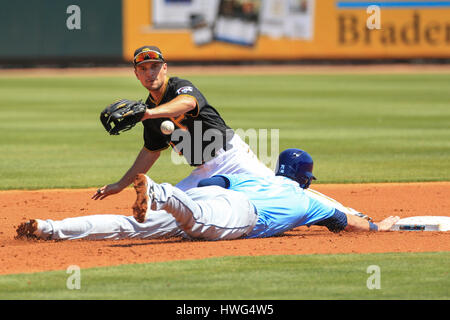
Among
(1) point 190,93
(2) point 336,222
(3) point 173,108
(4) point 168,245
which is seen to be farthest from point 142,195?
(2) point 336,222

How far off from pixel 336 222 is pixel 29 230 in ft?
8.26

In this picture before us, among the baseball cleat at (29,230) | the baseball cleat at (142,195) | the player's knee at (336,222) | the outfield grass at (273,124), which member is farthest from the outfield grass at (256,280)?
the outfield grass at (273,124)

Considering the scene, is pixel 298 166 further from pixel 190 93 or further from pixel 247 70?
pixel 247 70

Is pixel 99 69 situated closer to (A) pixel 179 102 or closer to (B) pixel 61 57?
(B) pixel 61 57

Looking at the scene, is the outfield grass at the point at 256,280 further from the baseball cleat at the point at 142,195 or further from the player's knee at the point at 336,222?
the player's knee at the point at 336,222

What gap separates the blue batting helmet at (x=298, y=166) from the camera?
7.16 meters

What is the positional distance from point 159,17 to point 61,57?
148 inches

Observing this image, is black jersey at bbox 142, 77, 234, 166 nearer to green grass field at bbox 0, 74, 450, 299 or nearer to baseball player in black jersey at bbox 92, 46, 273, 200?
baseball player in black jersey at bbox 92, 46, 273, 200

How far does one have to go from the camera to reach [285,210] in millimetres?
6922

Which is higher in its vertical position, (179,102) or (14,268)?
(179,102)

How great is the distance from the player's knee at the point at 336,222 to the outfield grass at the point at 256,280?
792mm

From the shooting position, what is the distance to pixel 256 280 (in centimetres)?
557
